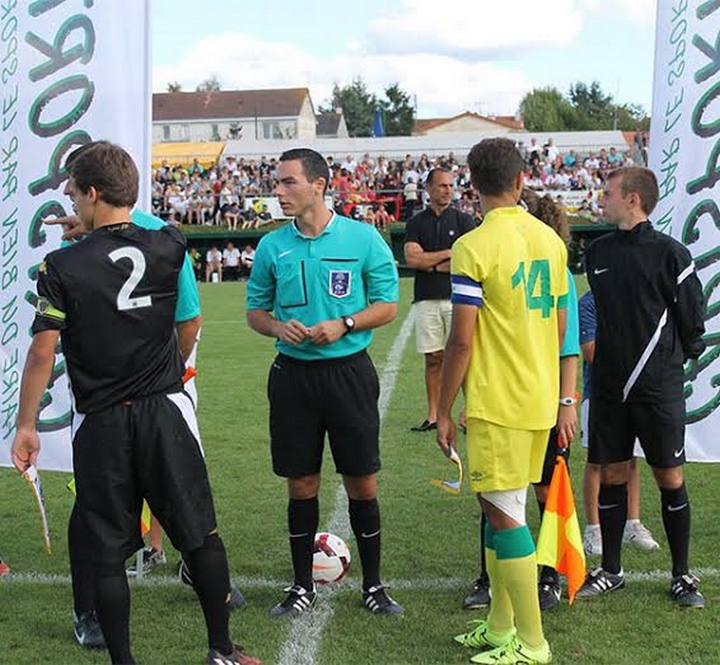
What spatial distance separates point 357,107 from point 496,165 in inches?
4161

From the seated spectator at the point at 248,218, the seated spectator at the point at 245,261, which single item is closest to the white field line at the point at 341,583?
the seated spectator at the point at 245,261

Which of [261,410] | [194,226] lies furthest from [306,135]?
[261,410]

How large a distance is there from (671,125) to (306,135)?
9572cm

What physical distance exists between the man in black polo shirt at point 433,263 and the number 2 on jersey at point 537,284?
4549 millimetres

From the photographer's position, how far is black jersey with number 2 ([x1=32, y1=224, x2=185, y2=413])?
3.46 metres

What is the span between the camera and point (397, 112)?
105562 mm

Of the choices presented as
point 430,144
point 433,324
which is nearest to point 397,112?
point 430,144

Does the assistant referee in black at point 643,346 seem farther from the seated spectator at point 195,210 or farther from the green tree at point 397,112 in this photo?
the green tree at point 397,112

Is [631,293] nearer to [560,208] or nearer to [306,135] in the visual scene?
[560,208]

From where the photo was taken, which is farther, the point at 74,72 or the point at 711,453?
the point at 711,453

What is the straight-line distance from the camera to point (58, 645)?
4270 mm

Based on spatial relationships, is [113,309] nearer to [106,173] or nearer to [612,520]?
[106,173]

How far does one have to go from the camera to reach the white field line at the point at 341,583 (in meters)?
4.91

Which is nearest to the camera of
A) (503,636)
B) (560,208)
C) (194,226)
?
(503,636)
